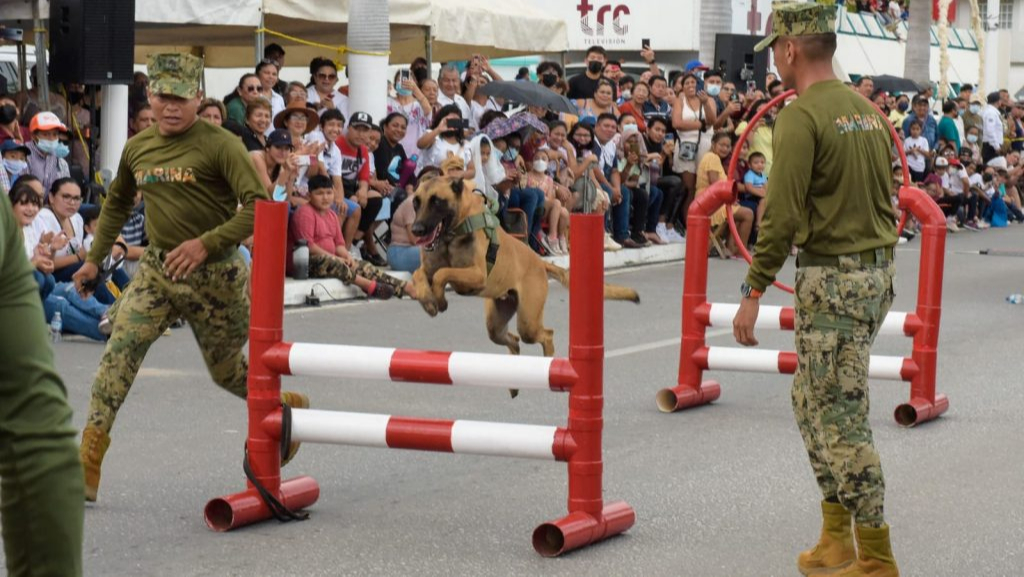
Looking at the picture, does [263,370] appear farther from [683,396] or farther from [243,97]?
[243,97]

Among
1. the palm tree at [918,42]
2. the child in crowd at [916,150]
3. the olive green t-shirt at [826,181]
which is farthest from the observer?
the palm tree at [918,42]

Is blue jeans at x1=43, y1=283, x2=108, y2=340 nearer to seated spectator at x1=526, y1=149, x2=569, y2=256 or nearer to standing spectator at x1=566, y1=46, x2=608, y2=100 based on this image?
seated spectator at x1=526, y1=149, x2=569, y2=256

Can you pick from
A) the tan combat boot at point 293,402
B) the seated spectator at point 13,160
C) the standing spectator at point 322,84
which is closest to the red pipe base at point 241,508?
the tan combat boot at point 293,402

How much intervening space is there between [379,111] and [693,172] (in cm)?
498

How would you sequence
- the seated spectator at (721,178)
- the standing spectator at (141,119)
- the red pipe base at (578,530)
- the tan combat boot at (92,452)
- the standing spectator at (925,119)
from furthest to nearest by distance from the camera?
the standing spectator at (925,119) < the seated spectator at (721,178) < the standing spectator at (141,119) < the tan combat boot at (92,452) < the red pipe base at (578,530)

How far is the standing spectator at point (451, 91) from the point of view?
18.4 m

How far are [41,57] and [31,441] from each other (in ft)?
41.6

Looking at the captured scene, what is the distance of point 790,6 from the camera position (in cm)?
547

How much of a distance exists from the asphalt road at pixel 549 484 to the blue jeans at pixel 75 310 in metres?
0.15

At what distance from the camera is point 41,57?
14680 mm

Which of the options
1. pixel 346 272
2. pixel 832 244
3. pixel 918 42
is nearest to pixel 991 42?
pixel 918 42

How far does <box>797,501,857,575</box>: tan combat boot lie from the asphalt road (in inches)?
7.2

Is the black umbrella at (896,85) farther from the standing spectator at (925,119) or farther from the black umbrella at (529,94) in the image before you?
the black umbrella at (529,94)

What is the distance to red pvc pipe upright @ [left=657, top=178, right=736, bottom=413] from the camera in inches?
356
